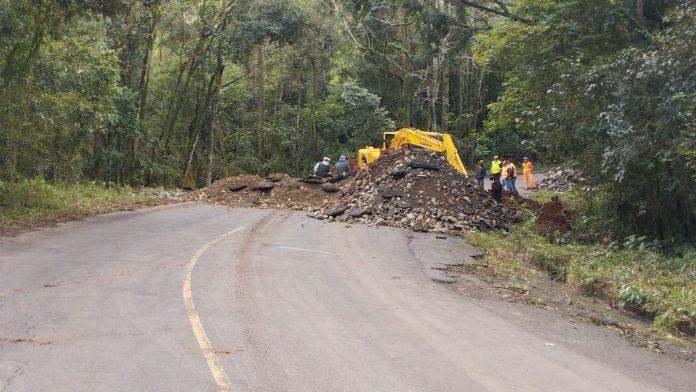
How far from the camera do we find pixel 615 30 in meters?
19.6

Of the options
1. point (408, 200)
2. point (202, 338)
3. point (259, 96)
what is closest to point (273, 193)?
point (408, 200)

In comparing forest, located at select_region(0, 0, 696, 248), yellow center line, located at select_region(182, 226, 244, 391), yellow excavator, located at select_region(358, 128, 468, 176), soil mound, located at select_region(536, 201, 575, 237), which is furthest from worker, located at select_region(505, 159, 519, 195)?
yellow center line, located at select_region(182, 226, 244, 391)

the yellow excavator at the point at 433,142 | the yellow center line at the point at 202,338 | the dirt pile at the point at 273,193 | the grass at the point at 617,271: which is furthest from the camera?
the dirt pile at the point at 273,193

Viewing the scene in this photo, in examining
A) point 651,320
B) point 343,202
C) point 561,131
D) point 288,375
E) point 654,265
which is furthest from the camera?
point 343,202

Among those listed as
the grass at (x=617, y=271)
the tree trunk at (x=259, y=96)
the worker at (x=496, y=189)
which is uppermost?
the tree trunk at (x=259, y=96)

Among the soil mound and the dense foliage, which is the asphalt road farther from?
the soil mound

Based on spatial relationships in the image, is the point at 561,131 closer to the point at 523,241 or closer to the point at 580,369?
the point at 523,241

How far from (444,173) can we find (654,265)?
379 inches

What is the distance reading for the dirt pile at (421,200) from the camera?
20.7m

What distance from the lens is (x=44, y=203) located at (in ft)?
61.0

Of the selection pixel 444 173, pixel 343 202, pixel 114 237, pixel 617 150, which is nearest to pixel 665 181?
pixel 617 150

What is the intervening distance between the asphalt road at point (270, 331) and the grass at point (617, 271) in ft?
5.01

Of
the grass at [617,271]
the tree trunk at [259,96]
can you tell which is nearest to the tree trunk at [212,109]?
the tree trunk at [259,96]

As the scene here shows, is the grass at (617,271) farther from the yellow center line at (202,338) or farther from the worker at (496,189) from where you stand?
the yellow center line at (202,338)
